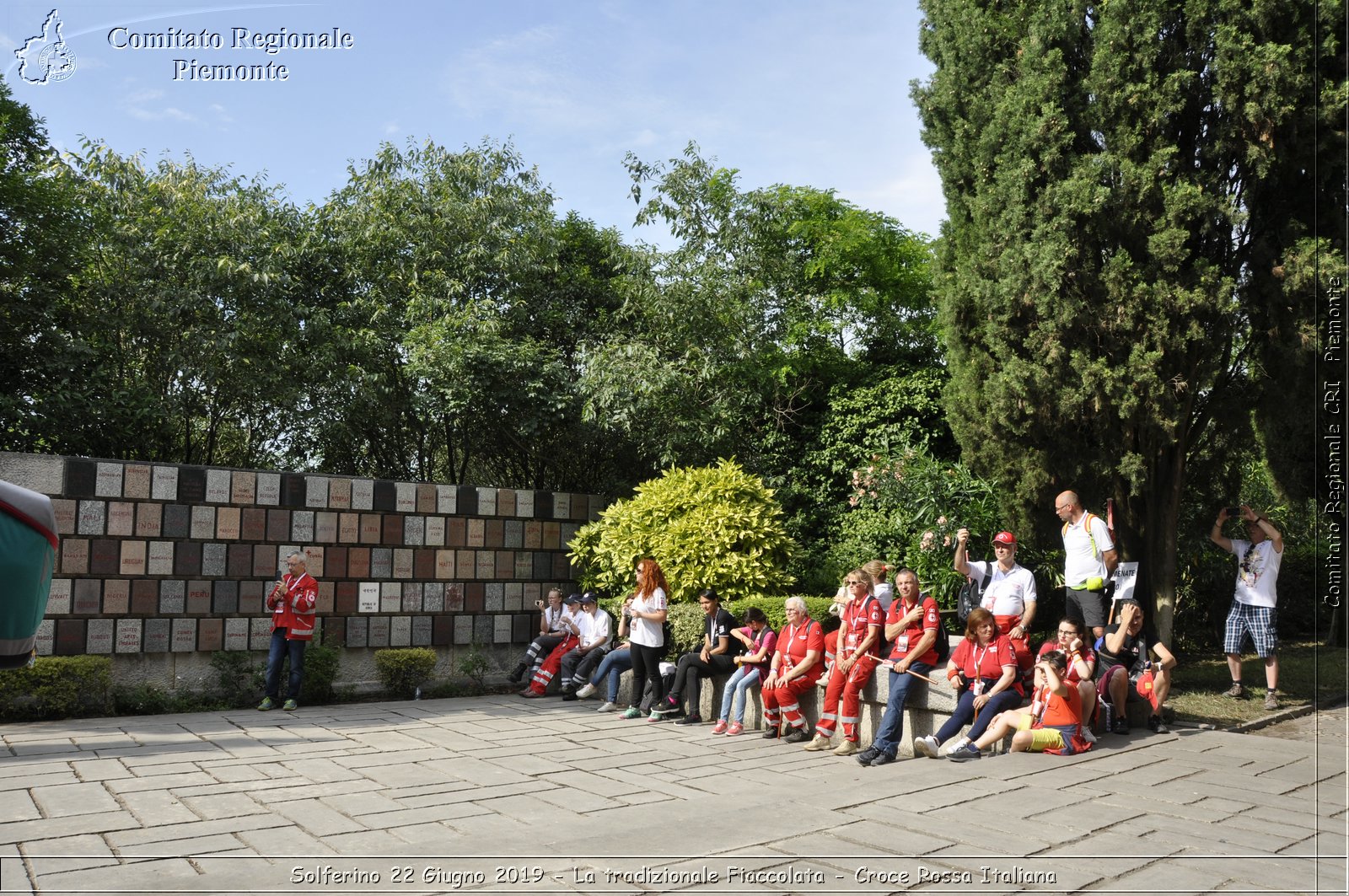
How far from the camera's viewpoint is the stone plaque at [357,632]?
1116 cm

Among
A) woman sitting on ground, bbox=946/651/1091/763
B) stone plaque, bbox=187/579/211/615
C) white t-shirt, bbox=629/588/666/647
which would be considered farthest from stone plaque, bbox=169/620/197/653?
woman sitting on ground, bbox=946/651/1091/763

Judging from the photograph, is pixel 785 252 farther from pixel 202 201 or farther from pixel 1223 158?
pixel 202 201

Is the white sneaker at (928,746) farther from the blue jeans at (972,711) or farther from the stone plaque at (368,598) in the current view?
the stone plaque at (368,598)

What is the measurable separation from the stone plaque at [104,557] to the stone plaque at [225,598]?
1.00m

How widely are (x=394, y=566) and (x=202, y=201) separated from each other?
5.37 m

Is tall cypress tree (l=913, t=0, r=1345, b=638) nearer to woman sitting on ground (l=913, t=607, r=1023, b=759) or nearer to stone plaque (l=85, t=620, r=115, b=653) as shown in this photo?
woman sitting on ground (l=913, t=607, r=1023, b=759)

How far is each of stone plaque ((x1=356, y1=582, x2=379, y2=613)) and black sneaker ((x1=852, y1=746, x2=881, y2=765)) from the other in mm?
6534

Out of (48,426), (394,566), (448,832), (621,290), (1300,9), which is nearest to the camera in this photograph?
(448,832)

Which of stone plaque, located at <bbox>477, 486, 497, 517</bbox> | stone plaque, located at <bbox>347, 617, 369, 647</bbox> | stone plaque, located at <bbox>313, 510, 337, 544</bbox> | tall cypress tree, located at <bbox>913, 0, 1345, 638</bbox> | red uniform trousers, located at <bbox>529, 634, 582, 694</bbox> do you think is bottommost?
red uniform trousers, located at <bbox>529, 634, 582, 694</bbox>

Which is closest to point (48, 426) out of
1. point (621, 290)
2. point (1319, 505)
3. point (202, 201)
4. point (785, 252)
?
point (202, 201)

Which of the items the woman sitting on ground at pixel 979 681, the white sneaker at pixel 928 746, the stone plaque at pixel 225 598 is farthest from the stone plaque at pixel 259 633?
the woman sitting on ground at pixel 979 681

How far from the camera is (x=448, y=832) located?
16.1 feet

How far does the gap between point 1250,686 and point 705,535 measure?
5.56 metres

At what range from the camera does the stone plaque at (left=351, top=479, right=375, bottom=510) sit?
445 inches
